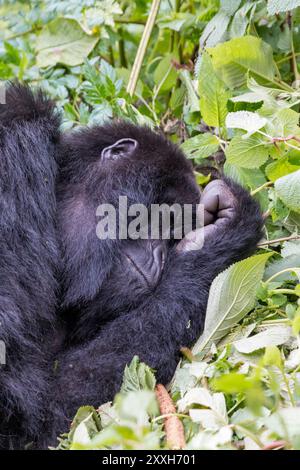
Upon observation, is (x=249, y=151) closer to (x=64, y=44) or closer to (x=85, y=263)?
(x=85, y=263)

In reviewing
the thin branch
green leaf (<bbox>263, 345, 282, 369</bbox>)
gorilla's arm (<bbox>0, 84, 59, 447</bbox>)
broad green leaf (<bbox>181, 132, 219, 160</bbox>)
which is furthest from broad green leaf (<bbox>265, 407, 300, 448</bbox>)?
broad green leaf (<bbox>181, 132, 219, 160</bbox>)

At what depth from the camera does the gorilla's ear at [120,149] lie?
2617mm

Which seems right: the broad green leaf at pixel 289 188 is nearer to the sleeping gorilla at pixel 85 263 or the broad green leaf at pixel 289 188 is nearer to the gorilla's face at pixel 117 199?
the sleeping gorilla at pixel 85 263

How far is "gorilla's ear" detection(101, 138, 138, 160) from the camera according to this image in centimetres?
262

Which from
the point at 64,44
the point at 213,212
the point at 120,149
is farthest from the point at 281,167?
the point at 64,44

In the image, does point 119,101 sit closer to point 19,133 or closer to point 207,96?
point 207,96

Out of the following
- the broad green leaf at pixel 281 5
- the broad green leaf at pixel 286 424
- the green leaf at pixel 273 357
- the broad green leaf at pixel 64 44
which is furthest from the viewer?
the broad green leaf at pixel 64 44

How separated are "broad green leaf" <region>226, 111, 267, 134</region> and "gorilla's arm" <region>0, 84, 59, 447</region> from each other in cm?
56

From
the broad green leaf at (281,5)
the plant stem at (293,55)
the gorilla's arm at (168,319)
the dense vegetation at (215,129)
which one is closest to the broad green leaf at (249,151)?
the dense vegetation at (215,129)

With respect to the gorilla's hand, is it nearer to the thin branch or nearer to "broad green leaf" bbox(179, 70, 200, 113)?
the thin branch

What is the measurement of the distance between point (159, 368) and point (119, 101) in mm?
1365

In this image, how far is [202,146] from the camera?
2859 mm

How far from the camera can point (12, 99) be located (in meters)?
2.60

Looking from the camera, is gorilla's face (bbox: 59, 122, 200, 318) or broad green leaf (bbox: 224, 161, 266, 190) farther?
broad green leaf (bbox: 224, 161, 266, 190)
